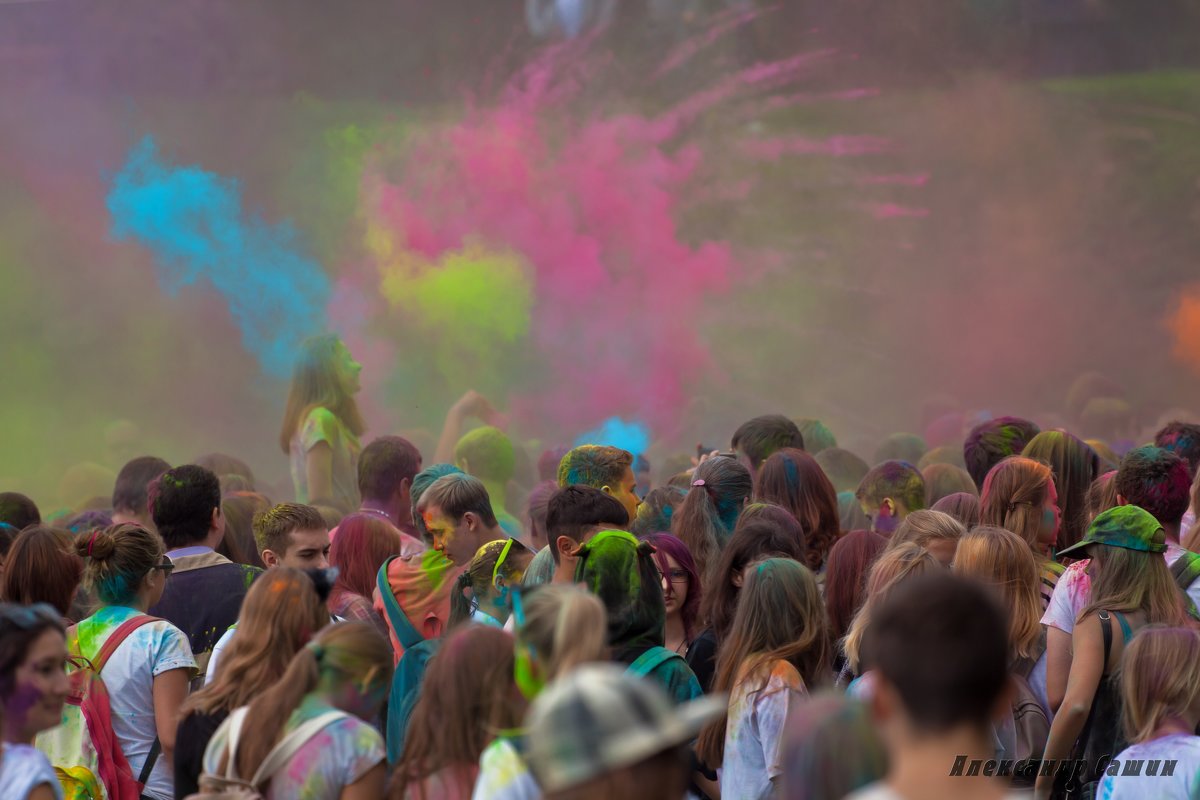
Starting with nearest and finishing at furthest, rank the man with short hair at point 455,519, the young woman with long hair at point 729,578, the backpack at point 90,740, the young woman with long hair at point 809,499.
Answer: the backpack at point 90,740
the young woman with long hair at point 729,578
the man with short hair at point 455,519
the young woman with long hair at point 809,499

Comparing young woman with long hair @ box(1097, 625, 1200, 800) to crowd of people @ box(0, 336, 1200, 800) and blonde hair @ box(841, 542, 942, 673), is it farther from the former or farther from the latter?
blonde hair @ box(841, 542, 942, 673)

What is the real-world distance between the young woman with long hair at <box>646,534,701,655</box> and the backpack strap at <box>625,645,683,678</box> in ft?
1.76

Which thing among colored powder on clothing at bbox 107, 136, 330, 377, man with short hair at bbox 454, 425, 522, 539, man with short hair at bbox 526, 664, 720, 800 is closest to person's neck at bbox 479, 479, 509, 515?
man with short hair at bbox 454, 425, 522, 539

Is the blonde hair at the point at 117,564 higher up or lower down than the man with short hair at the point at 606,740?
higher up

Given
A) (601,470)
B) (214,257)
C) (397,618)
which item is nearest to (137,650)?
(397,618)

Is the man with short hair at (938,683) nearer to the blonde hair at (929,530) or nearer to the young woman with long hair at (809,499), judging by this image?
the blonde hair at (929,530)

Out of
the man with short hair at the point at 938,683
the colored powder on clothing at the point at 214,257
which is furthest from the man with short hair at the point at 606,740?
the colored powder on clothing at the point at 214,257

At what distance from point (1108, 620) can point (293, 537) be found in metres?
2.16

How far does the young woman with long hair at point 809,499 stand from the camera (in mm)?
4105

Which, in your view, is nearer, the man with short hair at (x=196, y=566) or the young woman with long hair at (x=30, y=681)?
the young woman with long hair at (x=30, y=681)

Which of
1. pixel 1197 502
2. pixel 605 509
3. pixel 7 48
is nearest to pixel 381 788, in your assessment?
pixel 605 509

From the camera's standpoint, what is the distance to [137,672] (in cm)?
302

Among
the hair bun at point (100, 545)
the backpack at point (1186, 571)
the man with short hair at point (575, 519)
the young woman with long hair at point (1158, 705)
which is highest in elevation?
the hair bun at point (100, 545)

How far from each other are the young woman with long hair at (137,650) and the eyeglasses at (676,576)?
1.22 meters
